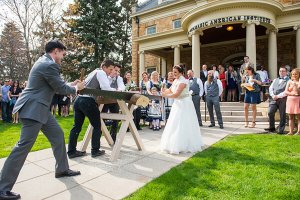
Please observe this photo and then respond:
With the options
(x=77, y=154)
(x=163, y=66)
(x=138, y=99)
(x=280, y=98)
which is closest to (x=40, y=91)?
(x=138, y=99)

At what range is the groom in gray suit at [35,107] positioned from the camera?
3082 mm

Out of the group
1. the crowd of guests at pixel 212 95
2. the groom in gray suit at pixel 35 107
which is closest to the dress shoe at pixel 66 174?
the groom in gray suit at pixel 35 107

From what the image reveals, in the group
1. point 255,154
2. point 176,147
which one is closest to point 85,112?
point 176,147

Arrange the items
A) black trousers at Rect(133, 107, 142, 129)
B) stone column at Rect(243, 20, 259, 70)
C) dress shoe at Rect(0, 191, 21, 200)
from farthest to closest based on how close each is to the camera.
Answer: stone column at Rect(243, 20, 259, 70) < black trousers at Rect(133, 107, 142, 129) < dress shoe at Rect(0, 191, 21, 200)

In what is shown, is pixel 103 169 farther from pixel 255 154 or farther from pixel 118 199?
pixel 255 154

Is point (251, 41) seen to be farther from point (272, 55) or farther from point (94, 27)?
point (94, 27)

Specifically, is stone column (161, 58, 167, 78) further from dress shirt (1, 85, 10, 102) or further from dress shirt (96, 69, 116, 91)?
dress shirt (96, 69, 116, 91)

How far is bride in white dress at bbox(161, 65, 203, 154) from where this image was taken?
209 inches

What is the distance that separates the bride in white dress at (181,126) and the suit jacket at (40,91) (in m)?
2.70

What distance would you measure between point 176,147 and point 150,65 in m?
19.3

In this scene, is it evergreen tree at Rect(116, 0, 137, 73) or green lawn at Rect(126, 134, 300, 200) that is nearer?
green lawn at Rect(126, 134, 300, 200)

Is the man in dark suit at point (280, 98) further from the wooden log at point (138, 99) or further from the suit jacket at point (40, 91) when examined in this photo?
the suit jacket at point (40, 91)

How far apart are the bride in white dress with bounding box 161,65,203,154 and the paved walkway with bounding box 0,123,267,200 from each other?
0.24 metres

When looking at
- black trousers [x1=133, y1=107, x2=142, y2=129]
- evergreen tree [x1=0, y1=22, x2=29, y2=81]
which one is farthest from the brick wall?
evergreen tree [x1=0, y1=22, x2=29, y2=81]
